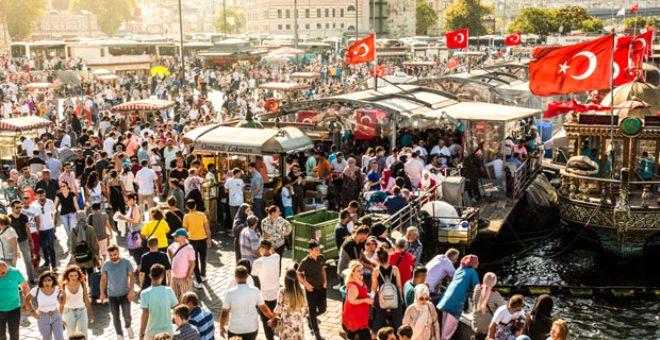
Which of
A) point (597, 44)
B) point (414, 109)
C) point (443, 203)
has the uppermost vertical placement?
point (597, 44)

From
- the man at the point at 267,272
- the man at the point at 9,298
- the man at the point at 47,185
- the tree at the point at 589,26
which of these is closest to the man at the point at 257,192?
the man at the point at 47,185

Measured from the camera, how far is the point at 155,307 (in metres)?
8.35

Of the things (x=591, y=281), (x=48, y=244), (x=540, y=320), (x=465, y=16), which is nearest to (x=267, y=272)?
(x=540, y=320)

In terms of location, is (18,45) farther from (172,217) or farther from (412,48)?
(172,217)

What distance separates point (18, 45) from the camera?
197ft

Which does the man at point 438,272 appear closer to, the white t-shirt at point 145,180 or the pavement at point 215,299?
the pavement at point 215,299

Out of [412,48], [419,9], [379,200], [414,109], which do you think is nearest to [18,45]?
[412,48]

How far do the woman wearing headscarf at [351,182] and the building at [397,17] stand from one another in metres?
123

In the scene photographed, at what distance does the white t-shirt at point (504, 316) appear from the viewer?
322 inches

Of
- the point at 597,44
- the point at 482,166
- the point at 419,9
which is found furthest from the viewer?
the point at 419,9

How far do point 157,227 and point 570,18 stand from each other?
300ft

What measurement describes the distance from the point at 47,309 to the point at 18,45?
57904mm

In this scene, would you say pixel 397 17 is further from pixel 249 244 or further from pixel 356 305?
pixel 356 305

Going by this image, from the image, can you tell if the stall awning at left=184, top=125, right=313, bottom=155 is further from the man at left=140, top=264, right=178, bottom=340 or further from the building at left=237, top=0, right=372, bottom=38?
the building at left=237, top=0, right=372, bottom=38
